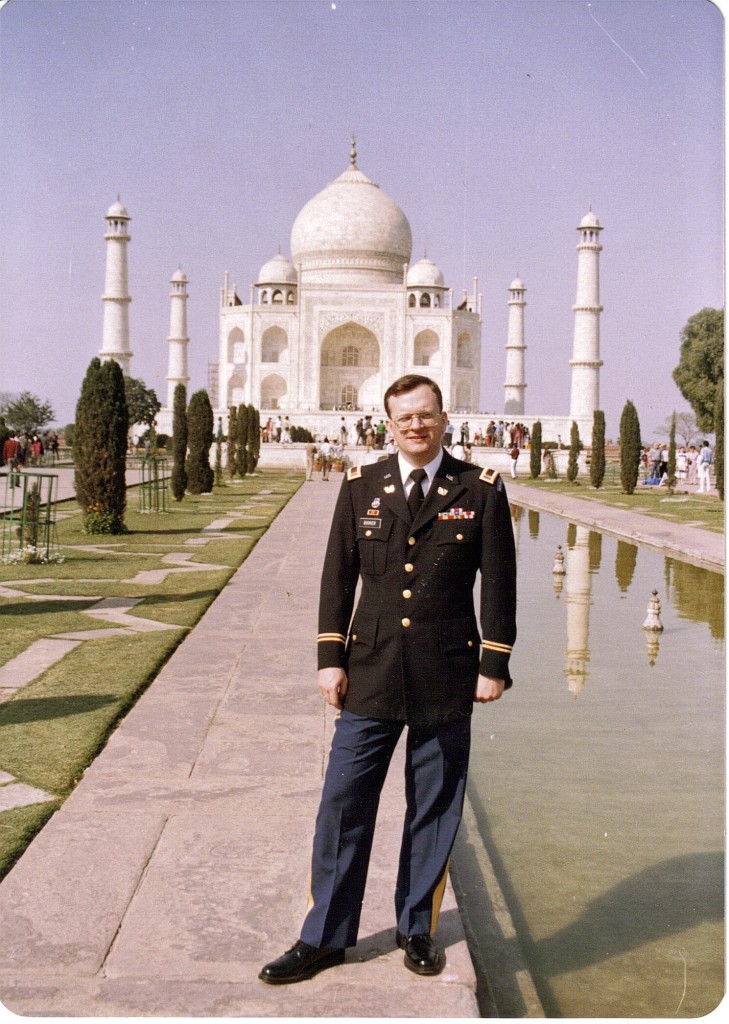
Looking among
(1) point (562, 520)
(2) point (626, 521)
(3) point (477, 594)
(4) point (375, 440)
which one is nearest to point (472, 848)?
(3) point (477, 594)

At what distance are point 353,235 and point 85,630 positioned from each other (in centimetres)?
3546

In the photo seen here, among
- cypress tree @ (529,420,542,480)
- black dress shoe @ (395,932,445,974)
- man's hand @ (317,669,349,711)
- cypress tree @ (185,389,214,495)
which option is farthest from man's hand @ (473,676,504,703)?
cypress tree @ (529,420,542,480)

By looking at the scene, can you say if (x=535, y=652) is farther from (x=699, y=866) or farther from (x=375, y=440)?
(x=375, y=440)

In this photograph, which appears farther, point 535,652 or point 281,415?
point 281,415

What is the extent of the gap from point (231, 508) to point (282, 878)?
32.7 feet

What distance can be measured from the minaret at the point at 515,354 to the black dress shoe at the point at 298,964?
37.6m

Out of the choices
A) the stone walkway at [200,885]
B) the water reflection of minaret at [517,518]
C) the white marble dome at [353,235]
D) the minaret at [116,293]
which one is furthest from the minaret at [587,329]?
the stone walkway at [200,885]

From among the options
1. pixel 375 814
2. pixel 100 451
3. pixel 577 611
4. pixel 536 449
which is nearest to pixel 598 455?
pixel 536 449

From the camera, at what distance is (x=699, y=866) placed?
2.50 meters

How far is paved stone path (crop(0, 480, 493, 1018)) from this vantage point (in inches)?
67.7

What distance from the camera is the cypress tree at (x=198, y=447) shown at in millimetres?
13963

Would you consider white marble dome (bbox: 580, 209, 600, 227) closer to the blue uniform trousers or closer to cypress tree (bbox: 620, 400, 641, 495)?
cypress tree (bbox: 620, 400, 641, 495)

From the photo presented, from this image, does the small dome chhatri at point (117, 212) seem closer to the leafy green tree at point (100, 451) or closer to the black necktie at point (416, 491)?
the leafy green tree at point (100, 451)

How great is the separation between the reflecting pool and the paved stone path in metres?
0.25
